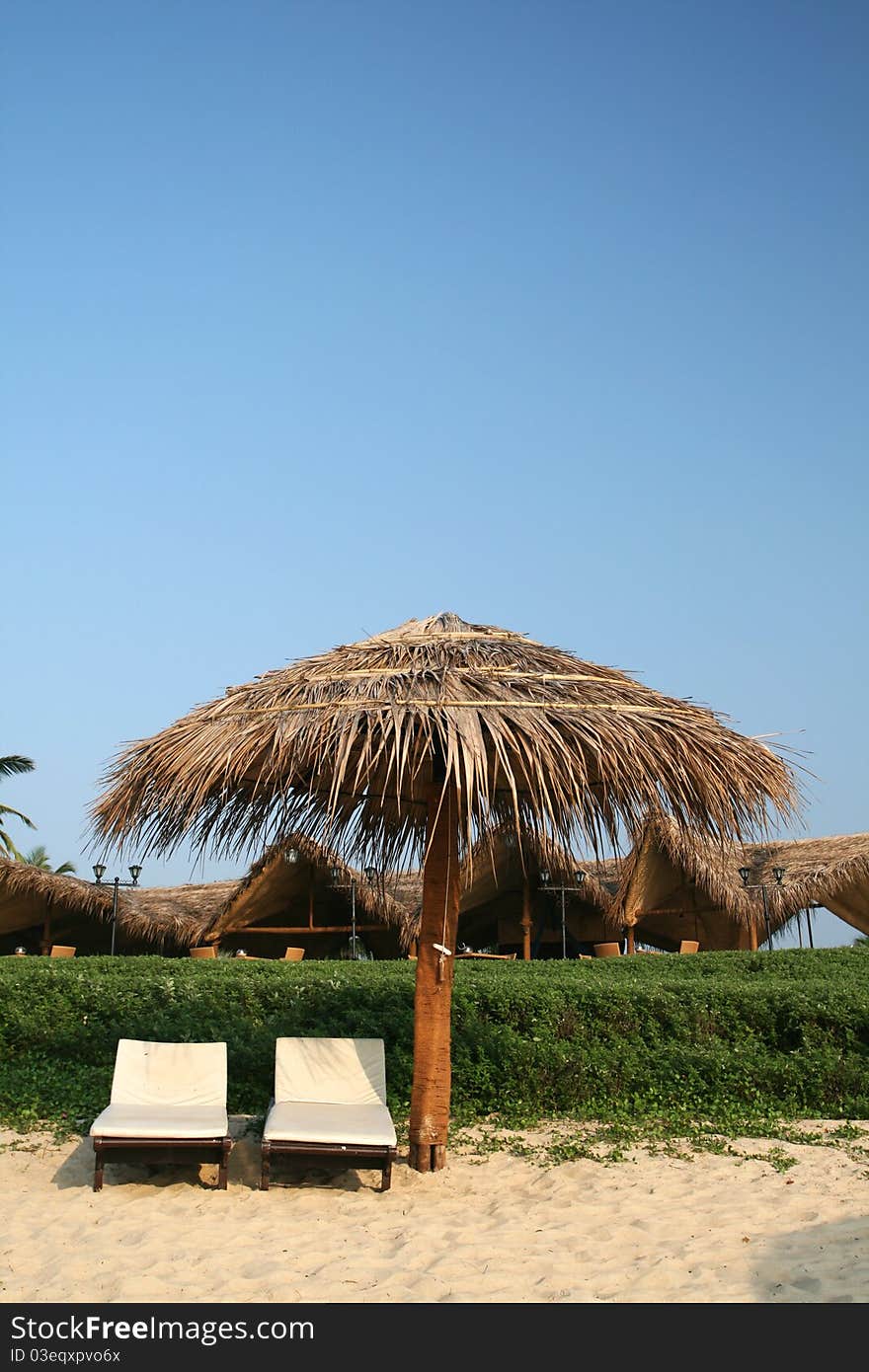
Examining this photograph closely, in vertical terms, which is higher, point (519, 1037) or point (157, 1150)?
point (519, 1037)

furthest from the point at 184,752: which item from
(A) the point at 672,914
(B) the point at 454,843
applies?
(A) the point at 672,914

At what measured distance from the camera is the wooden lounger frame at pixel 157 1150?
5660mm

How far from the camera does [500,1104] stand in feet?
25.2

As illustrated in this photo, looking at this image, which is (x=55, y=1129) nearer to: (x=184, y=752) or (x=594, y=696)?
(x=184, y=752)

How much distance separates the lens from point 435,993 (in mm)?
6387

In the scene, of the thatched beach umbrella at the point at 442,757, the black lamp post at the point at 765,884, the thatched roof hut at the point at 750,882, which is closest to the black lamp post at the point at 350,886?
the thatched roof hut at the point at 750,882

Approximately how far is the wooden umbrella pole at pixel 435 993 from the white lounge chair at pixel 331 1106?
0.76ft

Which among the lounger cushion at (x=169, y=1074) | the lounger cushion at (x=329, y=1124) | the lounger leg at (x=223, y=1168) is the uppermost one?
the lounger cushion at (x=169, y=1074)

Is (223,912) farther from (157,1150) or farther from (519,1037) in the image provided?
(157,1150)

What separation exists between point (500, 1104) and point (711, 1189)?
6.85ft

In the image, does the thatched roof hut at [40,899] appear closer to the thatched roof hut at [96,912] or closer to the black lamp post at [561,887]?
the thatched roof hut at [96,912]

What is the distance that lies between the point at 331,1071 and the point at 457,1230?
5.67ft

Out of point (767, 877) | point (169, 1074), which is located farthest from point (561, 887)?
point (169, 1074)

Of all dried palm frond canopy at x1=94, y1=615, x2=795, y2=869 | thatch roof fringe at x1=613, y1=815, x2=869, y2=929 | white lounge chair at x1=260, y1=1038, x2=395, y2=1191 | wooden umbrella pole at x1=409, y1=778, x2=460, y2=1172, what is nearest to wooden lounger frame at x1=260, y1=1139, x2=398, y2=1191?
white lounge chair at x1=260, y1=1038, x2=395, y2=1191
